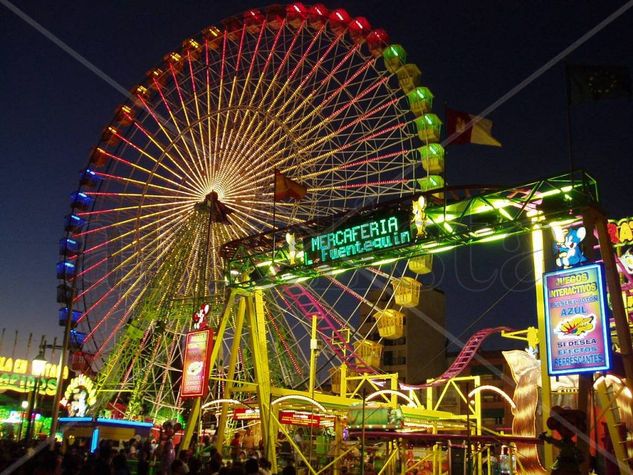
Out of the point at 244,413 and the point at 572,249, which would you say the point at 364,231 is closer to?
the point at 572,249

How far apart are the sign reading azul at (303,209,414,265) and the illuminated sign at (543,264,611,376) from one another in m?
4.64

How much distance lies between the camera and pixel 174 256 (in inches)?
1134

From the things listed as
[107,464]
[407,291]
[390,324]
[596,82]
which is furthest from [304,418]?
[107,464]

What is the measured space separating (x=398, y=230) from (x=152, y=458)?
9618mm

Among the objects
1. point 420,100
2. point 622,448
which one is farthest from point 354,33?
point 622,448

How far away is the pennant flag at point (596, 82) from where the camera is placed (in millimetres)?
13602

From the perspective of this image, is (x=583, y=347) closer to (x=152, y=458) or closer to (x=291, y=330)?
(x=152, y=458)

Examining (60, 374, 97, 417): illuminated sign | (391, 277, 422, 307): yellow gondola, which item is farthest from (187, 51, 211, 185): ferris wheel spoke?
(60, 374, 97, 417): illuminated sign

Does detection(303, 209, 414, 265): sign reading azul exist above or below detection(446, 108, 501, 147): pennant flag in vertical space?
below

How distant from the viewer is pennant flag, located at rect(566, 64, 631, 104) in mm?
13602

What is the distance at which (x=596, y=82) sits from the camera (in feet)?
45.4

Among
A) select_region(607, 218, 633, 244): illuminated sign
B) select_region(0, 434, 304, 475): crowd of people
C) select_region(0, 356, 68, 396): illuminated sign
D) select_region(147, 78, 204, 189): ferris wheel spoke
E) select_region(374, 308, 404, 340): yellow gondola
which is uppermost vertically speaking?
select_region(147, 78, 204, 189): ferris wheel spoke

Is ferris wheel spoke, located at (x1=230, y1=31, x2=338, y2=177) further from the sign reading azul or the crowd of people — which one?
the crowd of people

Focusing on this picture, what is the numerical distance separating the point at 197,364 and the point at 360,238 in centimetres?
636
